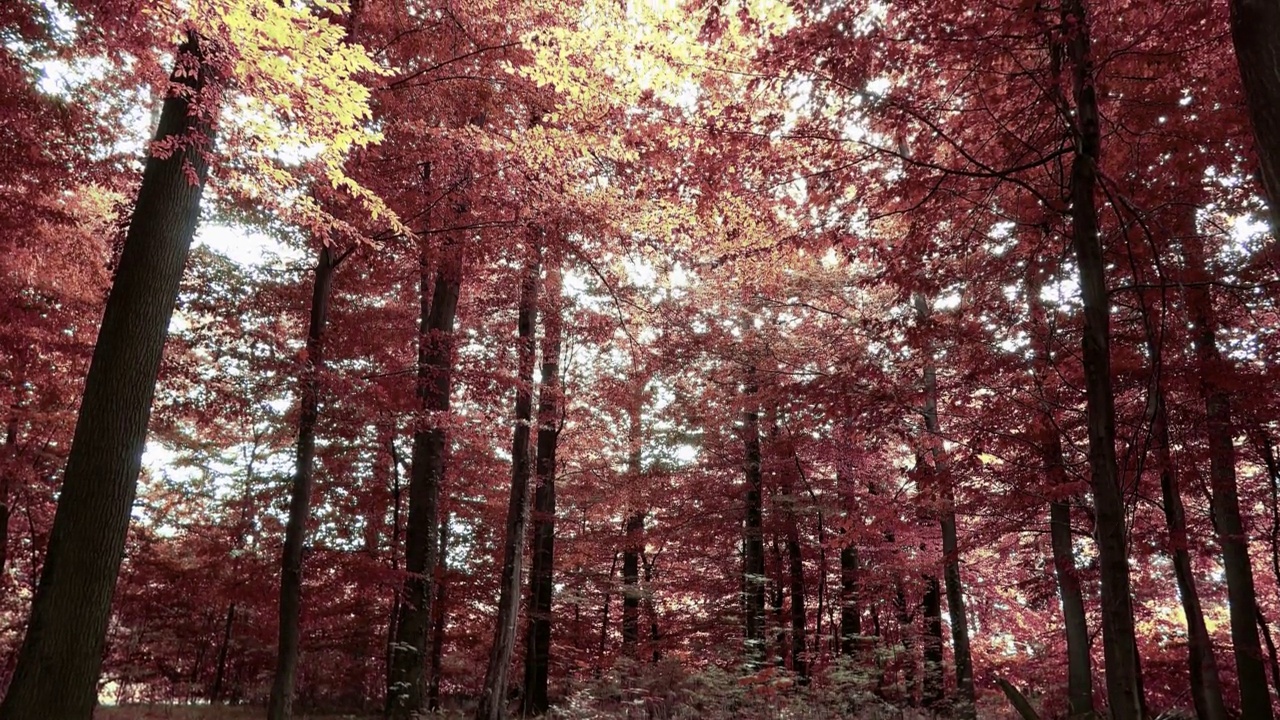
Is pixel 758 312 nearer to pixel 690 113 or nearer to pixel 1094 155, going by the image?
pixel 690 113

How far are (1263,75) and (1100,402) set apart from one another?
2.13 m

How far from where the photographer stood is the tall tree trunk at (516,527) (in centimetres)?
835

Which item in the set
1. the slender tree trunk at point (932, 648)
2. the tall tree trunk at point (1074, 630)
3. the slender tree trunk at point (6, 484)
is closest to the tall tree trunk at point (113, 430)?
the slender tree trunk at point (6, 484)

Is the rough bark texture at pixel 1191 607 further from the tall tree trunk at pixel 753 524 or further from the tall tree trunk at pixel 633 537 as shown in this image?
the tall tree trunk at pixel 633 537

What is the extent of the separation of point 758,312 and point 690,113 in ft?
27.4

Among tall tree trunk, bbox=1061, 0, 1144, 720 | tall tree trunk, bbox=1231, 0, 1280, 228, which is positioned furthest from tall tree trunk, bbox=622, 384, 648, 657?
tall tree trunk, bbox=1231, 0, 1280, 228

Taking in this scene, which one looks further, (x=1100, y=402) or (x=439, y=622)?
(x=439, y=622)

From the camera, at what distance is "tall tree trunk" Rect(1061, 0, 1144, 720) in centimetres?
390

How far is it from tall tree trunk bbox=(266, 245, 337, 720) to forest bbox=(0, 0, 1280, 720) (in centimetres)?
5

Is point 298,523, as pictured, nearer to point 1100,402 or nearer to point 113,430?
point 113,430

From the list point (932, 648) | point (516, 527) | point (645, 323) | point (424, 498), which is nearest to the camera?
point (516, 527)

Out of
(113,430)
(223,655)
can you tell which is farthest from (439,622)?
(113,430)

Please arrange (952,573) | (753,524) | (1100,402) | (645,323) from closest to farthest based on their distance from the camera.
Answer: (1100,402) → (645,323) → (952,573) → (753,524)

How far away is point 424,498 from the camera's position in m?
9.73
